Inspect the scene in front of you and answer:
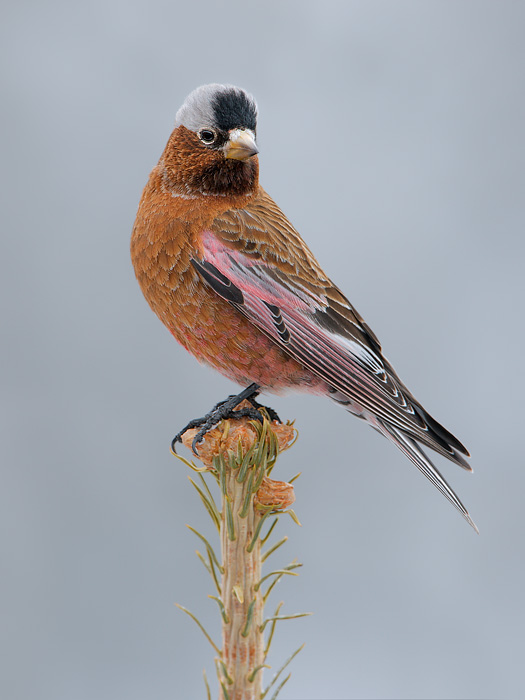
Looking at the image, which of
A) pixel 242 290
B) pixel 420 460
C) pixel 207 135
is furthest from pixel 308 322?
pixel 207 135

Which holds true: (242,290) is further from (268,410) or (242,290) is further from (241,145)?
(268,410)

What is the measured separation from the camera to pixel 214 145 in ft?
7.99

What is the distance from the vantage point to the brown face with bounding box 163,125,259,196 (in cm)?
247

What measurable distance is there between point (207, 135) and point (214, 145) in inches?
1.8

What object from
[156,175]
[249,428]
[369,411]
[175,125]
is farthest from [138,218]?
[369,411]

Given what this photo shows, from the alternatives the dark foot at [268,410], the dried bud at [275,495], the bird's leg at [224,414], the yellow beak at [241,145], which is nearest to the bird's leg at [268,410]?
the dark foot at [268,410]

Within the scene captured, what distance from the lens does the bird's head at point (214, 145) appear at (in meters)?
2.38

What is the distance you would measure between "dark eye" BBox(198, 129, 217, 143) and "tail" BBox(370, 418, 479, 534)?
Result: 1.17 m

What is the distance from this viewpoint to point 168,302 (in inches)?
98.8

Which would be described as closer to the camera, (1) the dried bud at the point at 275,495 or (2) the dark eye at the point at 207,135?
(1) the dried bud at the point at 275,495

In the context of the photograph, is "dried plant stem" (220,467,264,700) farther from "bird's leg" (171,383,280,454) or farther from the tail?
the tail

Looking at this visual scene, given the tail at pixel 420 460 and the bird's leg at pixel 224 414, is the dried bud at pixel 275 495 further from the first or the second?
the tail at pixel 420 460

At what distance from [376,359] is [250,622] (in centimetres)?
103

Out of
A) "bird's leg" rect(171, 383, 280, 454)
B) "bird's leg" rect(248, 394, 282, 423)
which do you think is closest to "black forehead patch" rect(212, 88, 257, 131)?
"bird's leg" rect(171, 383, 280, 454)
